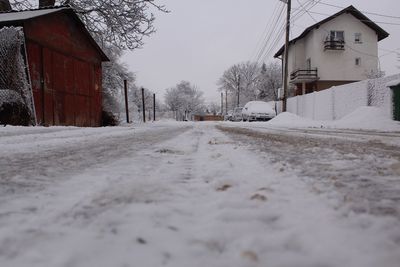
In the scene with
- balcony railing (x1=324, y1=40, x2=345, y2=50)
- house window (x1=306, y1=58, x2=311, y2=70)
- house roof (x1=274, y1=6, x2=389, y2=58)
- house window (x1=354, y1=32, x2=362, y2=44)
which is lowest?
house window (x1=306, y1=58, x2=311, y2=70)

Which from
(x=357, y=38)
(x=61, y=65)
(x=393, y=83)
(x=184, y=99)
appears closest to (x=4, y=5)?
(x=61, y=65)

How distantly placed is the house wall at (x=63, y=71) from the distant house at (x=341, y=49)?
1957cm

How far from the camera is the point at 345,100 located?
1369cm

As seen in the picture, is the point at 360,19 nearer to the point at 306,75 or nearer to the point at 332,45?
the point at 332,45

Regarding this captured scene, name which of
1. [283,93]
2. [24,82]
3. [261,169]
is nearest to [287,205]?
[261,169]

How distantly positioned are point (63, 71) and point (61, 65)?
21 centimetres

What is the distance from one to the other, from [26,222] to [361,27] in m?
32.5

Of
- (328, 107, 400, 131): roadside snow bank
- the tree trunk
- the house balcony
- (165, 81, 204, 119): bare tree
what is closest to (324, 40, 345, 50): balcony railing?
the house balcony

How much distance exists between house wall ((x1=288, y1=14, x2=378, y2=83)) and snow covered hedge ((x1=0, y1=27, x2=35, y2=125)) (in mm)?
24682

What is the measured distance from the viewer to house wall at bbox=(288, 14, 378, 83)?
27.7 meters

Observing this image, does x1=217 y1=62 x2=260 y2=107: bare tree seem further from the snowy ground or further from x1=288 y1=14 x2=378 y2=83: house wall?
the snowy ground

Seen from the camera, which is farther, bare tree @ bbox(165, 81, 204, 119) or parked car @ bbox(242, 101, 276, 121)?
bare tree @ bbox(165, 81, 204, 119)

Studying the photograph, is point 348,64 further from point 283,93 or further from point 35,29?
point 35,29

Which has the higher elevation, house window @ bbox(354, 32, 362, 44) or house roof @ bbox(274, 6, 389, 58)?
house roof @ bbox(274, 6, 389, 58)
